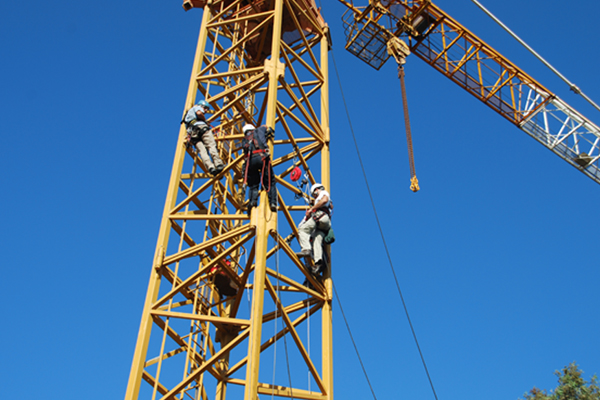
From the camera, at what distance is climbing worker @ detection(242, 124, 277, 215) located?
13695mm

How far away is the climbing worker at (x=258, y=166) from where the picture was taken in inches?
539

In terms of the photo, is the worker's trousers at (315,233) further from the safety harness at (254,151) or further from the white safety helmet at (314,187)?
the safety harness at (254,151)

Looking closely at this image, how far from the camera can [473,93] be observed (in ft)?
99.8

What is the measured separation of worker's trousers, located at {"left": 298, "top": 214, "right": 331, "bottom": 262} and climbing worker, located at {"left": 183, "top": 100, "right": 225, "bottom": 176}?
2297 millimetres

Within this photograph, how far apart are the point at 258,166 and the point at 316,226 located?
91.2 inches

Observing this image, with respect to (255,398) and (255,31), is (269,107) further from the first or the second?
(255,398)

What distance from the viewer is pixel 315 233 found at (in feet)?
50.6

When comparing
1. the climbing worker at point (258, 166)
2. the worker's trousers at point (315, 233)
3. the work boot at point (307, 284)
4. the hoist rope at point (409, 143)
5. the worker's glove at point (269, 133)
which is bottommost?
the work boot at point (307, 284)

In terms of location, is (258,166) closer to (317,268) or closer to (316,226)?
(316,226)

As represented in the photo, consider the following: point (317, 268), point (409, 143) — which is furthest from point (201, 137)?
point (409, 143)

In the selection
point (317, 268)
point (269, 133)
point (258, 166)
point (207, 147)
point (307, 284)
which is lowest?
point (307, 284)

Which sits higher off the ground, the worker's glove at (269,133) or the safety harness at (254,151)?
the worker's glove at (269,133)

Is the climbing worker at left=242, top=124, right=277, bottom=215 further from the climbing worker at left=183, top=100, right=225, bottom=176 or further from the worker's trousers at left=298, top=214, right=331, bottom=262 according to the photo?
the worker's trousers at left=298, top=214, right=331, bottom=262

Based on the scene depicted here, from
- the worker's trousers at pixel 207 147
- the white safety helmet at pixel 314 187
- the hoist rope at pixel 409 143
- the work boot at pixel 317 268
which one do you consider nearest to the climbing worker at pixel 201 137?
the worker's trousers at pixel 207 147
